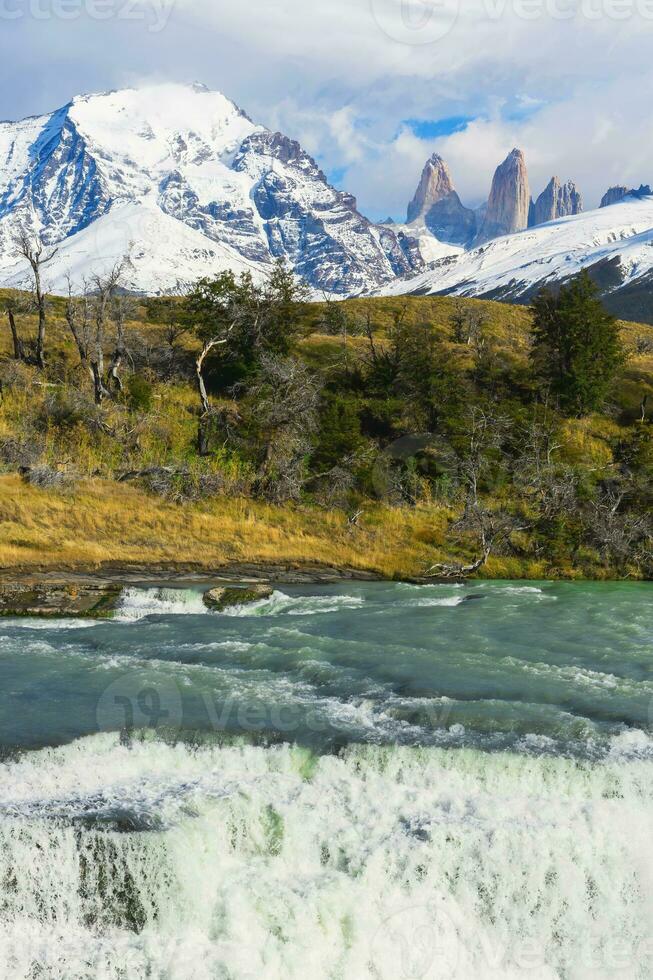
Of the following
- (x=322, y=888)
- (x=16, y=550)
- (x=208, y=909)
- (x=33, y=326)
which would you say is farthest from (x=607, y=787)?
(x=33, y=326)

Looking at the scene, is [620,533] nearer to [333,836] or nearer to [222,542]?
[222,542]

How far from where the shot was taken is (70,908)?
9.66 meters

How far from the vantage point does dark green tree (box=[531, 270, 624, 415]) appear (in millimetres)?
39281

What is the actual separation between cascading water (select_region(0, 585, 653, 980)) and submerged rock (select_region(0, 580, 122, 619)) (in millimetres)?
5539

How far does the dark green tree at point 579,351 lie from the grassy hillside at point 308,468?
1.14 m

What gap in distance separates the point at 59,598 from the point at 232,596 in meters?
4.88

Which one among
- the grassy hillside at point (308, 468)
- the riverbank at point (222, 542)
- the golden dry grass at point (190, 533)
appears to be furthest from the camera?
the grassy hillside at point (308, 468)

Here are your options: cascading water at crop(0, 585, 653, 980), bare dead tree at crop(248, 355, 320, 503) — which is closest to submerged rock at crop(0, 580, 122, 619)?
cascading water at crop(0, 585, 653, 980)

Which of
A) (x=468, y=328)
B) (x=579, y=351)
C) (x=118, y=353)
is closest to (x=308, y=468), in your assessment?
(x=118, y=353)

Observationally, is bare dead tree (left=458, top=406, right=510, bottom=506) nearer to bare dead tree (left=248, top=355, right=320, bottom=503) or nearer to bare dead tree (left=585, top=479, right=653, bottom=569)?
bare dead tree (left=585, top=479, right=653, bottom=569)

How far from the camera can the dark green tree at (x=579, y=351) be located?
39.3 meters

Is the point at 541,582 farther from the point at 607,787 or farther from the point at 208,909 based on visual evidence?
the point at 208,909

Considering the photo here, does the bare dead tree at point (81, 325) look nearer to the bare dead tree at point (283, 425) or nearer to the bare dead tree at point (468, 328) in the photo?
the bare dead tree at point (283, 425)

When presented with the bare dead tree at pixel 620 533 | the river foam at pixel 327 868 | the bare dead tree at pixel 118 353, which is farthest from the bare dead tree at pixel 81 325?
the river foam at pixel 327 868
